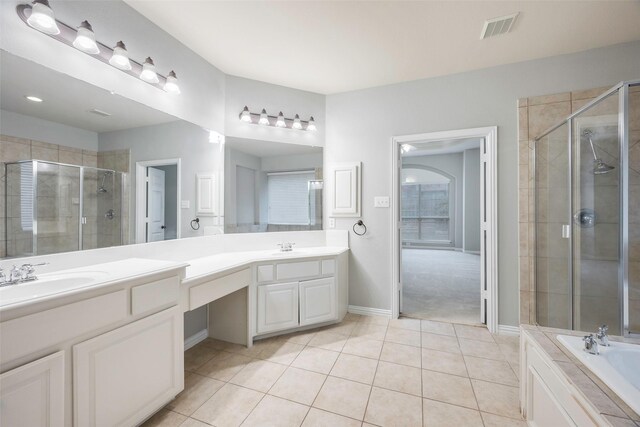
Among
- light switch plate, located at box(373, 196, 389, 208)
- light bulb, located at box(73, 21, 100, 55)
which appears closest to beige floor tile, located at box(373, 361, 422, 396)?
light switch plate, located at box(373, 196, 389, 208)

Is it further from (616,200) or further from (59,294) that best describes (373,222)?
(59,294)

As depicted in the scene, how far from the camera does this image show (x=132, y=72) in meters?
1.78

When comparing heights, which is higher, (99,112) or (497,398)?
(99,112)

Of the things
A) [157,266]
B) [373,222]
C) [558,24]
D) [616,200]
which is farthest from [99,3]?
[616,200]

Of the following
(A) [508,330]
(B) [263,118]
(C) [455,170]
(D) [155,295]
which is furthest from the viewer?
(C) [455,170]

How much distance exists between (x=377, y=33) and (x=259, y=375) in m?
2.80

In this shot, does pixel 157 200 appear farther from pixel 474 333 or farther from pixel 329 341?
pixel 474 333

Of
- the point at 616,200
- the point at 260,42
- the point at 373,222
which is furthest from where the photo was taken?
the point at 373,222

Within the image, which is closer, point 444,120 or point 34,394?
point 34,394

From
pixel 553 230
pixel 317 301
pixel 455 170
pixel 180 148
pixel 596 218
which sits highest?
pixel 455 170

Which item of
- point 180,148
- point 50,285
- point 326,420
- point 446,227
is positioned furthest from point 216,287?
point 446,227

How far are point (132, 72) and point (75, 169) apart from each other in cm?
78

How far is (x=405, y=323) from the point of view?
2721mm

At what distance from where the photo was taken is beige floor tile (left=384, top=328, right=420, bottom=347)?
92.0 inches
